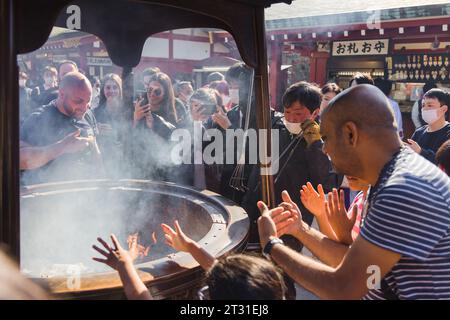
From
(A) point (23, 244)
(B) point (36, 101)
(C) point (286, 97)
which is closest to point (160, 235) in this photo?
(A) point (23, 244)

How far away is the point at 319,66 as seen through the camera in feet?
32.4

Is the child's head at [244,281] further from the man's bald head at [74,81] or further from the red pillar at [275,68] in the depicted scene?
the red pillar at [275,68]

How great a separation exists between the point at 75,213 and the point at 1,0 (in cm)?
214

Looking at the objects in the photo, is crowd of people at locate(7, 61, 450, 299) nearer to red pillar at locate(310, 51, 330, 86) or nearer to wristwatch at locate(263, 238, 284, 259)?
wristwatch at locate(263, 238, 284, 259)

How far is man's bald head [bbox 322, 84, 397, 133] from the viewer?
59.3 inches

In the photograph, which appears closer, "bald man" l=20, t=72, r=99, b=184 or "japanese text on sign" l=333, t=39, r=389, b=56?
"bald man" l=20, t=72, r=99, b=184

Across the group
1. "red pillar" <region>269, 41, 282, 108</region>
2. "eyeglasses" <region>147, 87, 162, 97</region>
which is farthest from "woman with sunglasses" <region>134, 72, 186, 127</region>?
"red pillar" <region>269, 41, 282, 108</region>

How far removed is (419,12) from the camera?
25.0ft

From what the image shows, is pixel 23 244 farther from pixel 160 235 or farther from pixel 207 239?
pixel 207 239

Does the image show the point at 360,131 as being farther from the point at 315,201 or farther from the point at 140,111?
the point at 140,111

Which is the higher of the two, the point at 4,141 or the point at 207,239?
the point at 4,141

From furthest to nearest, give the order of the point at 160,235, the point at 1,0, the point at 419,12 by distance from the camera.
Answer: the point at 419,12
the point at 160,235
the point at 1,0

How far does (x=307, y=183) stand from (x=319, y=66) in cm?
823

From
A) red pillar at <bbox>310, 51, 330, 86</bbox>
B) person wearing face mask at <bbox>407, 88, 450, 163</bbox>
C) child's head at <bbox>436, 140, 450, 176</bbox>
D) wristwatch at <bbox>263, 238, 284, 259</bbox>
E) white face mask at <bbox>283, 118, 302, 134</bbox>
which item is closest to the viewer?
wristwatch at <bbox>263, 238, 284, 259</bbox>
